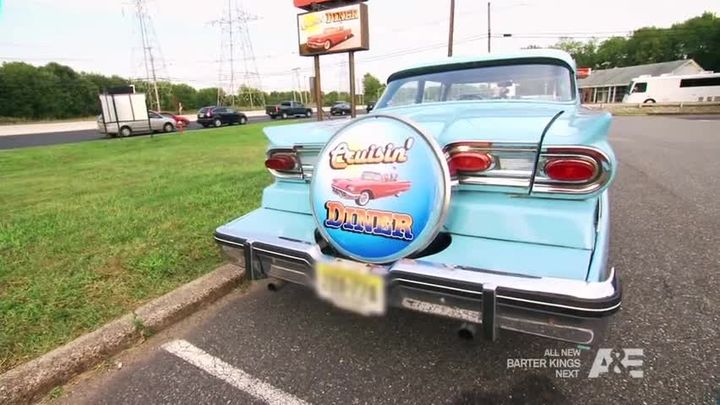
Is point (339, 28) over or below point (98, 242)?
over

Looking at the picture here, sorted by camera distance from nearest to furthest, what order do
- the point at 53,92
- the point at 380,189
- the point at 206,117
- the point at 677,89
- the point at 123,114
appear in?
the point at 380,189 → the point at 123,114 → the point at 206,117 → the point at 677,89 → the point at 53,92

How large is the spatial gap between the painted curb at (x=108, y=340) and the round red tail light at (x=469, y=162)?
2.03m

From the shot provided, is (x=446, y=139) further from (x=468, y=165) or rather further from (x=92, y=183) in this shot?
(x=92, y=183)

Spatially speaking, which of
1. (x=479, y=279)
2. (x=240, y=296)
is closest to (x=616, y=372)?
(x=479, y=279)

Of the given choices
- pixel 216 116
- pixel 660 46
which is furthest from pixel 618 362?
pixel 660 46

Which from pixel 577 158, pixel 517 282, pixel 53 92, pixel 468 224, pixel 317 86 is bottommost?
pixel 517 282

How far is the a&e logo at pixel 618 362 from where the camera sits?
2014 millimetres

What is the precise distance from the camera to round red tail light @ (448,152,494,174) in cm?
177

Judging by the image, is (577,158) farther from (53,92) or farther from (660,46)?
(660,46)

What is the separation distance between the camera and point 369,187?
5.91ft

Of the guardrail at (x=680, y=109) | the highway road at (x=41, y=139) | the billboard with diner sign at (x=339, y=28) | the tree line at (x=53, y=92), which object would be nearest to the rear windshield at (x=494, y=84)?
the billboard with diner sign at (x=339, y=28)

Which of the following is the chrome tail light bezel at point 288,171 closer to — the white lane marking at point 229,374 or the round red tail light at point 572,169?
the white lane marking at point 229,374

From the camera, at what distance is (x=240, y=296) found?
2.96m

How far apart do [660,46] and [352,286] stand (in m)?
86.9
